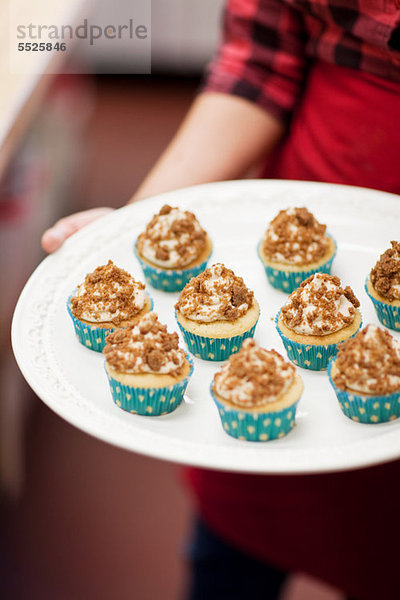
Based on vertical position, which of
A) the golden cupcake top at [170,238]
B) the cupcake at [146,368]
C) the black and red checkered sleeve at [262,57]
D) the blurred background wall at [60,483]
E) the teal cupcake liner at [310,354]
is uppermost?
the black and red checkered sleeve at [262,57]

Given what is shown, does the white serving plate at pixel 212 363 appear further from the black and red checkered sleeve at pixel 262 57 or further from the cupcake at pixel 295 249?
the black and red checkered sleeve at pixel 262 57

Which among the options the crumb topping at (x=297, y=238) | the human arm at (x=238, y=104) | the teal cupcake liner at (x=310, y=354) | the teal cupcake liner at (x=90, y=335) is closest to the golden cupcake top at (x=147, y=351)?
the teal cupcake liner at (x=90, y=335)

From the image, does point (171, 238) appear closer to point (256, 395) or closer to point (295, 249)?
point (295, 249)

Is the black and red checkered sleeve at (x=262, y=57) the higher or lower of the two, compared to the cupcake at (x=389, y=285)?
higher

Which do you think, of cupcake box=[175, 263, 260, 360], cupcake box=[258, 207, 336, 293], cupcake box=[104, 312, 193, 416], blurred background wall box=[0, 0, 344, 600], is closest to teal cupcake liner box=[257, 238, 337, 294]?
→ cupcake box=[258, 207, 336, 293]

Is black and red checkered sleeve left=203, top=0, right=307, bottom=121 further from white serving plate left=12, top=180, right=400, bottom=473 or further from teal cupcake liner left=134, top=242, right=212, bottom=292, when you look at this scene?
teal cupcake liner left=134, top=242, right=212, bottom=292

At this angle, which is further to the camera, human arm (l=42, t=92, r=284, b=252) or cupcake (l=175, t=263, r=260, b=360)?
human arm (l=42, t=92, r=284, b=252)

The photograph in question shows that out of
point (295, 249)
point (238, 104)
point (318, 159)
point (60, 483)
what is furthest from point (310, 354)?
point (60, 483)
